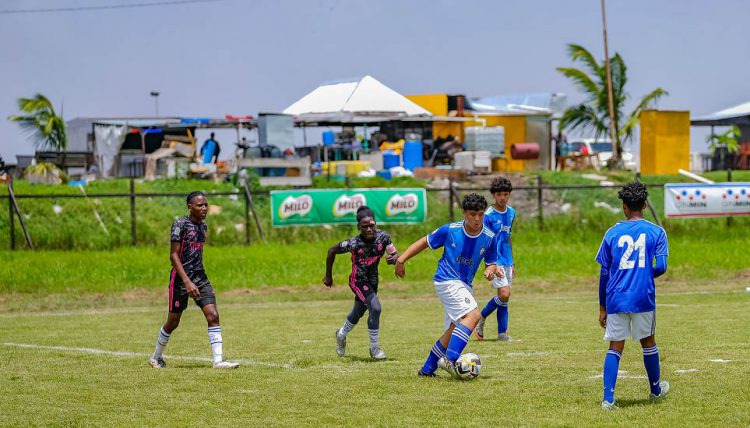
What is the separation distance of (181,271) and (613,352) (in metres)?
4.95

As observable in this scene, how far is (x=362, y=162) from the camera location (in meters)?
39.8

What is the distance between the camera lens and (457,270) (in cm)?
1144

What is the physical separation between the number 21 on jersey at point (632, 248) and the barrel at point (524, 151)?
115 ft

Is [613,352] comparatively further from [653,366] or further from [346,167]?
[346,167]

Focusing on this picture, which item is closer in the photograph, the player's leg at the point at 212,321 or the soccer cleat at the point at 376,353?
the player's leg at the point at 212,321

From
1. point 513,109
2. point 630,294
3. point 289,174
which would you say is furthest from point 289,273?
point 513,109

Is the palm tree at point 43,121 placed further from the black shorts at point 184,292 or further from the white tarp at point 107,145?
the black shorts at point 184,292

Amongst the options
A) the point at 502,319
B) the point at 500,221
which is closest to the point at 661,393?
the point at 500,221

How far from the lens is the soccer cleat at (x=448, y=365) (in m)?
11.1

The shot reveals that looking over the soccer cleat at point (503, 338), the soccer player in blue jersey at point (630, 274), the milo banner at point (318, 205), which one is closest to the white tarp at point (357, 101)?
the milo banner at point (318, 205)

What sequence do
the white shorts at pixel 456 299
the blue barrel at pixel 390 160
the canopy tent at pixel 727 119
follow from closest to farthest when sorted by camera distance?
the white shorts at pixel 456 299 → the blue barrel at pixel 390 160 → the canopy tent at pixel 727 119

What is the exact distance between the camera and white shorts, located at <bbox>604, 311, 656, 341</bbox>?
948 cm

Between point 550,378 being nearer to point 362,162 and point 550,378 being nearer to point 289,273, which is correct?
point 289,273

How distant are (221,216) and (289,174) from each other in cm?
359
